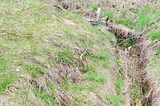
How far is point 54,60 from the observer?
147 inches

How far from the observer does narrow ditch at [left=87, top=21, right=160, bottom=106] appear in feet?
13.8

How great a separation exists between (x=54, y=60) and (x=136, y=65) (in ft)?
8.21

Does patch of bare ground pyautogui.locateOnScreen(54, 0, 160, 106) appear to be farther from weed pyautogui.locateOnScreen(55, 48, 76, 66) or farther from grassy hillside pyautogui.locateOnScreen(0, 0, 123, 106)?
weed pyautogui.locateOnScreen(55, 48, 76, 66)

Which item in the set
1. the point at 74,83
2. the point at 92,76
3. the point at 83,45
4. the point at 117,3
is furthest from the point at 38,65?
the point at 117,3

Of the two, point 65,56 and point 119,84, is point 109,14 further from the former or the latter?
point 65,56

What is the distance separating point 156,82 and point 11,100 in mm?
2807

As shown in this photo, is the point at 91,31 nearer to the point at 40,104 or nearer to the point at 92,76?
the point at 92,76

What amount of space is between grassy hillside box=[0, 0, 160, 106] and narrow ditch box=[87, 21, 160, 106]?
13 centimetres

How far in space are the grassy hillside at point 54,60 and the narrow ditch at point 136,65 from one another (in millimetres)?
130

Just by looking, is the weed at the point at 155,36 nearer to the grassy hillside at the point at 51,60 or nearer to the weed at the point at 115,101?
the grassy hillside at the point at 51,60

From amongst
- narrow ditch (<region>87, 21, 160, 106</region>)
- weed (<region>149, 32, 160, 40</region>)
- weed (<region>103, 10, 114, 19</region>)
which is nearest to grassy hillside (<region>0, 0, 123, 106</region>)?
narrow ditch (<region>87, 21, 160, 106</region>)

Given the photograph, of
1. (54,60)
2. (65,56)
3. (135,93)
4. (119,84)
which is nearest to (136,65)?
(135,93)

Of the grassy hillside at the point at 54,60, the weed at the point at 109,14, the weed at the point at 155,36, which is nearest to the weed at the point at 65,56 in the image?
the grassy hillside at the point at 54,60

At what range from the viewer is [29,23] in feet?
14.5
